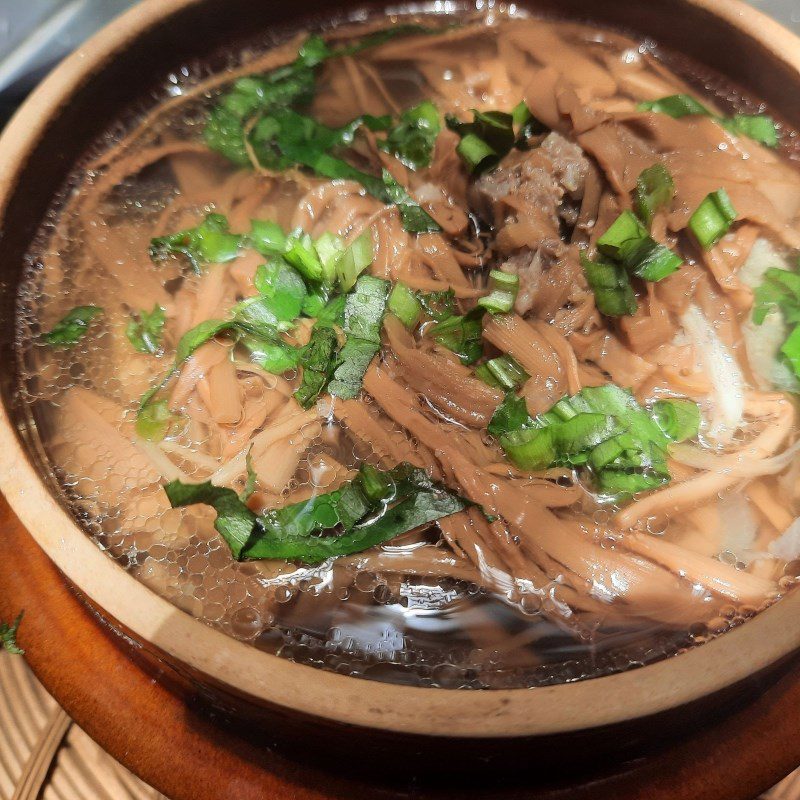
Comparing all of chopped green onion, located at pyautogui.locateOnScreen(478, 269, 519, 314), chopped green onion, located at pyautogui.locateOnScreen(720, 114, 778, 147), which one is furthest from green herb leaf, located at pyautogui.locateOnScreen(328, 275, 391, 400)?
chopped green onion, located at pyautogui.locateOnScreen(720, 114, 778, 147)

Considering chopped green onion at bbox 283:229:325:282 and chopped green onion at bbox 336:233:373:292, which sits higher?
chopped green onion at bbox 336:233:373:292

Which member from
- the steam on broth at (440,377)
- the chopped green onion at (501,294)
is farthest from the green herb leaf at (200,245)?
the chopped green onion at (501,294)

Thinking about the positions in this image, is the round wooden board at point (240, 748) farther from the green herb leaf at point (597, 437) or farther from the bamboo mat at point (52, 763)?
the green herb leaf at point (597, 437)

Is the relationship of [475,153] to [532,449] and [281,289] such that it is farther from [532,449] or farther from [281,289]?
[532,449]

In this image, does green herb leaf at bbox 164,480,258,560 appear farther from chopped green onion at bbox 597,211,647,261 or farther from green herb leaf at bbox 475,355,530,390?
chopped green onion at bbox 597,211,647,261

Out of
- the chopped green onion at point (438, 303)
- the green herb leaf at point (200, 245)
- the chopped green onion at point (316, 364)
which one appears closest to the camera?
the chopped green onion at point (316, 364)

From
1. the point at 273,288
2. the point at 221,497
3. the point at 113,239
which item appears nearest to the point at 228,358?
the point at 273,288

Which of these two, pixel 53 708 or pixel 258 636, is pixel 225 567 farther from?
pixel 53 708
